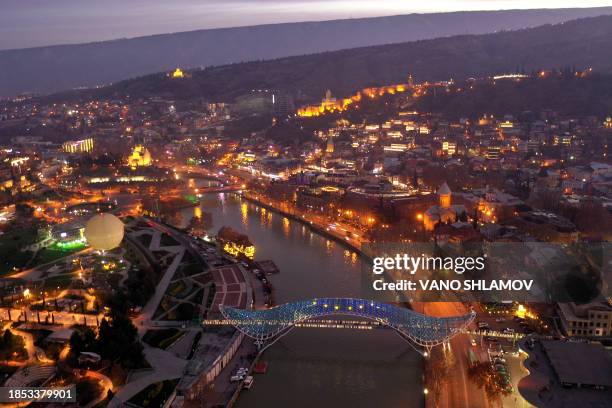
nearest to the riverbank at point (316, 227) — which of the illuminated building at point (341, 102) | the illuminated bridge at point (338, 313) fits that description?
the illuminated bridge at point (338, 313)

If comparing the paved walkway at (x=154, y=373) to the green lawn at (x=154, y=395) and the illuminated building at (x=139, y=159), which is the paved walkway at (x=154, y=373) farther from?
the illuminated building at (x=139, y=159)

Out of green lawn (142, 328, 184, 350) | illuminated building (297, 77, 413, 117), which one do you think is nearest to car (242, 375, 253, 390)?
green lawn (142, 328, 184, 350)

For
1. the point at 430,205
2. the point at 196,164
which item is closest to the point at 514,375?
the point at 430,205

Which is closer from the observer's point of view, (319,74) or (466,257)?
(466,257)

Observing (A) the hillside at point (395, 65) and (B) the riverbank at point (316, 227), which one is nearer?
(B) the riverbank at point (316, 227)

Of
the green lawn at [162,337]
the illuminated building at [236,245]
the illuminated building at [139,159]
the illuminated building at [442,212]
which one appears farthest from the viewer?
the illuminated building at [139,159]

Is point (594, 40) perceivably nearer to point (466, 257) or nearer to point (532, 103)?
point (532, 103)

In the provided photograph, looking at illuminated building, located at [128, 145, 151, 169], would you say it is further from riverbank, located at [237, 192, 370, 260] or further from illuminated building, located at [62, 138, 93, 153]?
riverbank, located at [237, 192, 370, 260]
